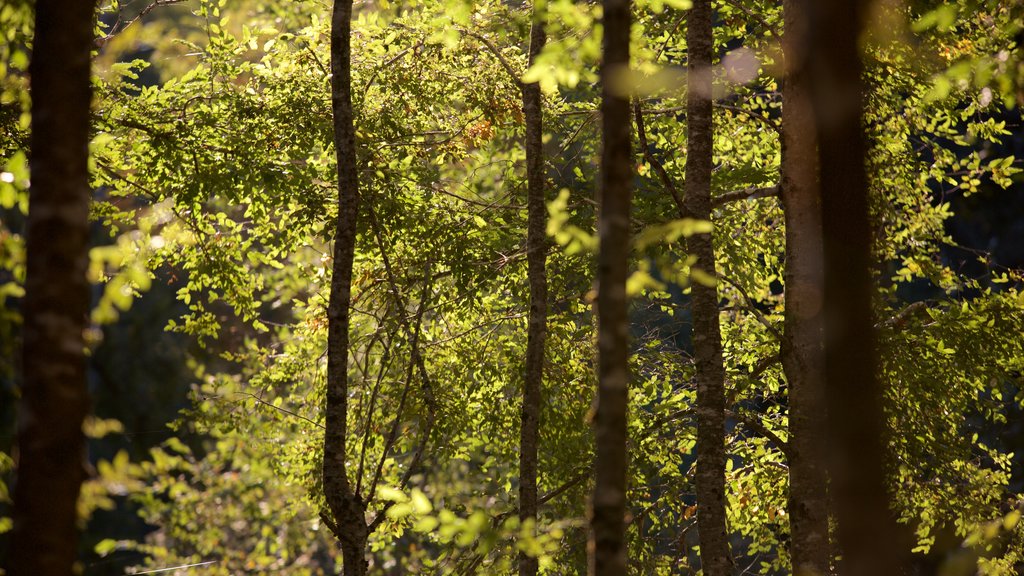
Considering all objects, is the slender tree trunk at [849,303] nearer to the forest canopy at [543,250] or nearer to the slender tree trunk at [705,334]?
the forest canopy at [543,250]

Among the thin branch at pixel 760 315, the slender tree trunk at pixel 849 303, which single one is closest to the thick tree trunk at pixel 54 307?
the slender tree trunk at pixel 849 303

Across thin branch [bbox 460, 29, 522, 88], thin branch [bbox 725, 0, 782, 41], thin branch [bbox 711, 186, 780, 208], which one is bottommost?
thin branch [bbox 711, 186, 780, 208]

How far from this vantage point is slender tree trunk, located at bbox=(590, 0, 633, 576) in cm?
336

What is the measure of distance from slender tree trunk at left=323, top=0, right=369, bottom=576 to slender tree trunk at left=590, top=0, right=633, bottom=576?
3.21m

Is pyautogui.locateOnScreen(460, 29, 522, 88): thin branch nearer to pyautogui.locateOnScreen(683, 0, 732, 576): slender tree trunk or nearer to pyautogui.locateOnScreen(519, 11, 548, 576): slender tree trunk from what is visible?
pyautogui.locateOnScreen(519, 11, 548, 576): slender tree trunk

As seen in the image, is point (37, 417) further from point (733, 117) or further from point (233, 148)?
point (733, 117)

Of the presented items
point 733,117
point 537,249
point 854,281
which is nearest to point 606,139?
point 854,281

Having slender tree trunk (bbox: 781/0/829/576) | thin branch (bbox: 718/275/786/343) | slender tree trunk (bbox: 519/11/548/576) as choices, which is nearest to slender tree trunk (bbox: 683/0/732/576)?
thin branch (bbox: 718/275/786/343)

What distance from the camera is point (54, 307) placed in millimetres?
3041

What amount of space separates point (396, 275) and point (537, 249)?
186 cm

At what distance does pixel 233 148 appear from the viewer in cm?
841

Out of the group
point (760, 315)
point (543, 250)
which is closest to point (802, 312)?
point (760, 315)

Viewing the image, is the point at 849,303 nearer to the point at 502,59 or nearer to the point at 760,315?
the point at 760,315

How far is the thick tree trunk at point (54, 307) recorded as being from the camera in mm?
2977
